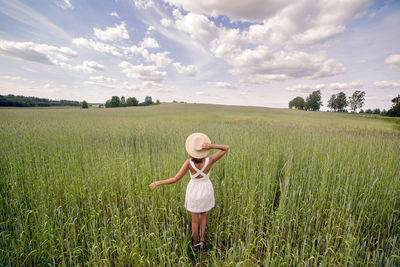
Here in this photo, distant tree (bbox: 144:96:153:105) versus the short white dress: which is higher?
distant tree (bbox: 144:96:153:105)

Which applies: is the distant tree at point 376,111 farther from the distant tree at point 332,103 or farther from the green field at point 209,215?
the green field at point 209,215

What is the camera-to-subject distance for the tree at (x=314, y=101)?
63206 millimetres

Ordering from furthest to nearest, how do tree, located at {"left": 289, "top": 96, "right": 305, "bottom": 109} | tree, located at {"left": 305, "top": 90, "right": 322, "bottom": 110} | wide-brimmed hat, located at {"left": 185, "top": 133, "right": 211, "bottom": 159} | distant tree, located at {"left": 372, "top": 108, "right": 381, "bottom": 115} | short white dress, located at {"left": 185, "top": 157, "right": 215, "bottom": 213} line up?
distant tree, located at {"left": 372, "top": 108, "right": 381, "bottom": 115}, tree, located at {"left": 289, "top": 96, "right": 305, "bottom": 109}, tree, located at {"left": 305, "top": 90, "right": 322, "bottom": 110}, short white dress, located at {"left": 185, "top": 157, "right": 215, "bottom": 213}, wide-brimmed hat, located at {"left": 185, "top": 133, "right": 211, "bottom": 159}

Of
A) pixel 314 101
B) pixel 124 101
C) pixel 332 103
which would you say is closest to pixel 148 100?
pixel 124 101

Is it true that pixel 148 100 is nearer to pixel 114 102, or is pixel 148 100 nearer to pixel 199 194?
pixel 114 102

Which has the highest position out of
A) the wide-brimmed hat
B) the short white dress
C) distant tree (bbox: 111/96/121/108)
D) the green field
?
distant tree (bbox: 111/96/121/108)

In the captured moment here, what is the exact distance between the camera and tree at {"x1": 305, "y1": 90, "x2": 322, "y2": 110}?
207 feet

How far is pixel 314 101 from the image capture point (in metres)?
63.1

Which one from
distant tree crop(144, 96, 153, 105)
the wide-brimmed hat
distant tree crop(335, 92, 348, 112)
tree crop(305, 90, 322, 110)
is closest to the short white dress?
the wide-brimmed hat

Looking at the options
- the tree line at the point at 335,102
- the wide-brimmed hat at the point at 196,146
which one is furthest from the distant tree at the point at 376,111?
the wide-brimmed hat at the point at 196,146

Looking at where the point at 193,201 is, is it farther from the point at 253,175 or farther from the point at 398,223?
the point at 398,223

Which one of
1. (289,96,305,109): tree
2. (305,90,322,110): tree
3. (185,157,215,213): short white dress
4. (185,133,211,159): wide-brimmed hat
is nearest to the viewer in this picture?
(185,133,211,159): wide-brimmed hat

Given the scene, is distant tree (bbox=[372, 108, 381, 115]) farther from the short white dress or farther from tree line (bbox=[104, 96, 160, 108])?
the short white dress

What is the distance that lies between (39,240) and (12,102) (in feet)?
170
